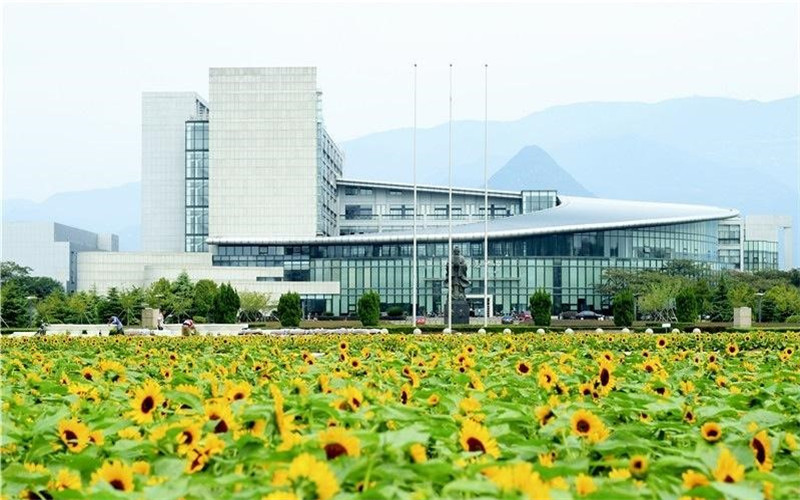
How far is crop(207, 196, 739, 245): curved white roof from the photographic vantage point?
6938 centimetres

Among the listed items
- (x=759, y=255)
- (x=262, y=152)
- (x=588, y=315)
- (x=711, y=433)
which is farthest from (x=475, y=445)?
(x=759, y=255)

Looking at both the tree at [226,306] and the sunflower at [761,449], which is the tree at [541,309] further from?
the sunflower at [761,449]

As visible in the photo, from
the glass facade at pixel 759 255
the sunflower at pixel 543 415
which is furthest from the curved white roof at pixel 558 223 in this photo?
the sunflower at pixel 543 415

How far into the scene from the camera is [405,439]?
335 centimetres

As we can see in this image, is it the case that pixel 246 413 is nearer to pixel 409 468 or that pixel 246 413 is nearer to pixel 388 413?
pixel 388 413

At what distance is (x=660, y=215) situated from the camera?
7475cm

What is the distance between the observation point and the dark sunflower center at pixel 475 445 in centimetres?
371

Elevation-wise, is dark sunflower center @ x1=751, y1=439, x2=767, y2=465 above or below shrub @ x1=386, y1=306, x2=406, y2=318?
above

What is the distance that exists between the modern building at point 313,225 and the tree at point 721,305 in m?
11.0

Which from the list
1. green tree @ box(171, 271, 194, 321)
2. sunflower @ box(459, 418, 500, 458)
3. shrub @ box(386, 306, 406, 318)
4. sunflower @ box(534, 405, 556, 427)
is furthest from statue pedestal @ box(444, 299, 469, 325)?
sunflower @ box(459, 418, 500, 458)

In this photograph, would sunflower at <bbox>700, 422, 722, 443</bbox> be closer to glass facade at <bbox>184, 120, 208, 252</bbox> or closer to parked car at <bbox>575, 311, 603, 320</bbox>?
parked car at <bbox>575, 311, 603, 320</bbox>

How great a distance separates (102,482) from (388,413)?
50.6 inches

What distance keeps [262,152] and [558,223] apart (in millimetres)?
22968

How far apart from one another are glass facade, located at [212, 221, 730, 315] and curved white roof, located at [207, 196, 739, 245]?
25.4 inches
